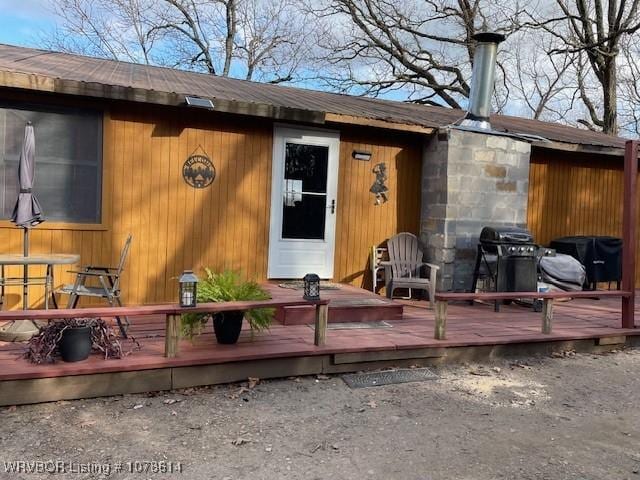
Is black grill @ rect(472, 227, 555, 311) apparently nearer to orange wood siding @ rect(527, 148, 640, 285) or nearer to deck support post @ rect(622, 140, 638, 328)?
deck support post @ rect(622, 140, 638, 328)

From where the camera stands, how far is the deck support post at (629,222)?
16.3ft

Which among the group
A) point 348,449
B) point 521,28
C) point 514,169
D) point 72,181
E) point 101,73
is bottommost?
point 348,449

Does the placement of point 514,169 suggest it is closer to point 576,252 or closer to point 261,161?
point 576,252

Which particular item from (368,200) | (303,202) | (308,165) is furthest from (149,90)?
(368,200)

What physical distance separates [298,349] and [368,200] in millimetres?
2944

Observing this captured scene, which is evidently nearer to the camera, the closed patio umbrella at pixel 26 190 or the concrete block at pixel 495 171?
the closed patio umbrella at pixel 26 190

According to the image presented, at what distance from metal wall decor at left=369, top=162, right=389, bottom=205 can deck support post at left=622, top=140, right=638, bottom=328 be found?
2561 mm

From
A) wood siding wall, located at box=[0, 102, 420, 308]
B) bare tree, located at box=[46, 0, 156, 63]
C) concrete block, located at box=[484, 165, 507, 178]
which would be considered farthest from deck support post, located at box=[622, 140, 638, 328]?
bare tree, located at box=[46, 0, 156, 63]

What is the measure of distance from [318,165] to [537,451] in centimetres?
402

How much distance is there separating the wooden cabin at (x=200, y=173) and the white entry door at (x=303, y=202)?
0.5 inches

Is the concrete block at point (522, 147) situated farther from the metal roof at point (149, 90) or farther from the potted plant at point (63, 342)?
the potted plant at point (63, 342)

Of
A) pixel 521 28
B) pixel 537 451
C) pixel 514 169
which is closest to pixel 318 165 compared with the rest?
pixel 514 169

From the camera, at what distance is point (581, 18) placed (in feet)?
47.5

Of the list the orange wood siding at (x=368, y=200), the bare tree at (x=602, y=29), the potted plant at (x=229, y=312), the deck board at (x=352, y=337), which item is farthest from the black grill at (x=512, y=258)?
the bare tree at (x=602, y=29)
